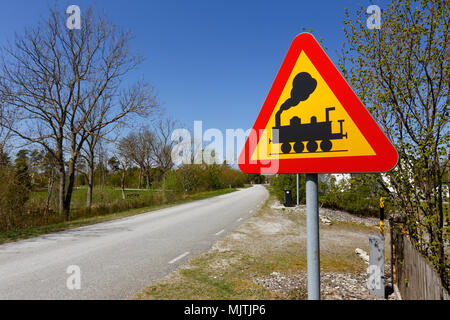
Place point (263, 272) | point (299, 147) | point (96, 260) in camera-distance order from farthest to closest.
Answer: point (96, 260) < point (263, 272) < point (299, 147)

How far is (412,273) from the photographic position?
313cm

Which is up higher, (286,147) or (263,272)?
(286,147)

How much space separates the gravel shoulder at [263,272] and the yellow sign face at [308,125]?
3.05m

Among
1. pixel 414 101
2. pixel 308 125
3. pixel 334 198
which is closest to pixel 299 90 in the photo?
pixel 308 125

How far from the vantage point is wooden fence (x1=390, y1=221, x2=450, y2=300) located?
235 cm

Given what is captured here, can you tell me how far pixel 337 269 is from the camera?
5.06 meters

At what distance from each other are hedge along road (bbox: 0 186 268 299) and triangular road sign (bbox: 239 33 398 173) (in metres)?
3.37

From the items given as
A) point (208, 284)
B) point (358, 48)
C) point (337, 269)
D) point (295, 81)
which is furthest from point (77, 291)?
point (358, 48)

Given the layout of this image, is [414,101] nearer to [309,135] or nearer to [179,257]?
[309,135]

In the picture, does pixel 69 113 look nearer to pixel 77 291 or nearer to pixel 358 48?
pixel 77 291

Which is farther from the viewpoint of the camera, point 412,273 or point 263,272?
point 263,272

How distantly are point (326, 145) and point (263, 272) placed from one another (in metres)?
4.12
